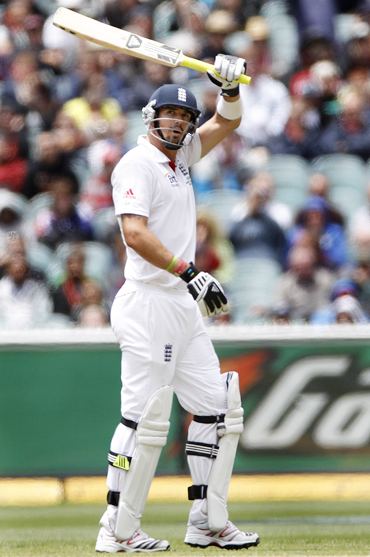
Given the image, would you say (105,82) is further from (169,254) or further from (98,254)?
(169,254)

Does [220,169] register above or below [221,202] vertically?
above

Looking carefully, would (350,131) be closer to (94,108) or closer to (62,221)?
(94,108)

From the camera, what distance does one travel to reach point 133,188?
5375 mm

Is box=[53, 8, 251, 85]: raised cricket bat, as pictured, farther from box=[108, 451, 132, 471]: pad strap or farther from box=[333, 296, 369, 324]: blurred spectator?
box=[333, 296, 369, 324]: blurred spectator

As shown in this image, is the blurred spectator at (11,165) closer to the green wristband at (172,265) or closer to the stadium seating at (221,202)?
the stadium seating at (221,202)

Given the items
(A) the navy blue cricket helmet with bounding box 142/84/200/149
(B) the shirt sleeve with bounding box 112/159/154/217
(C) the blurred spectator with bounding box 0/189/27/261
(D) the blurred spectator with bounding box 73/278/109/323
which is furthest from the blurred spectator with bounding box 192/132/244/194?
(B) the shirt sleeve with bounding box 112/159/154/217

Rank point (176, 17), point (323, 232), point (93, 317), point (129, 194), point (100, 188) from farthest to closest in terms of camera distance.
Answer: point (176, 17), point (100, 188), point (323, 232), point (93, 317), point (129, 194)

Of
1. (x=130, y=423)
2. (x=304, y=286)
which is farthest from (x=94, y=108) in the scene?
(x=130, y=423)

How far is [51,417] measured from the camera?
7031mm

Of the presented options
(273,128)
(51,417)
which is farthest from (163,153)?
(273,128)

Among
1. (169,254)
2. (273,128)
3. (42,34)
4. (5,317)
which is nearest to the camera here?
(169,254)

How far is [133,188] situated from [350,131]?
4.83 metres

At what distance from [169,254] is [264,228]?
4.02 metres

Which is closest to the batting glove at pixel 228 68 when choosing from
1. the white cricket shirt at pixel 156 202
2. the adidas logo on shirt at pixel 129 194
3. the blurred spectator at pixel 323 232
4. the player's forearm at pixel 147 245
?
the white cricket shirt at pixel 156 202
